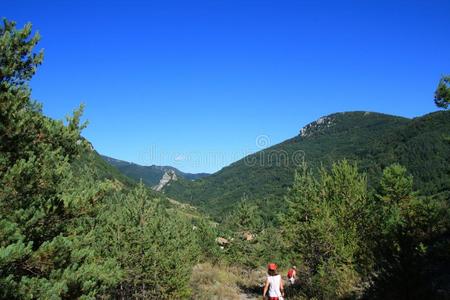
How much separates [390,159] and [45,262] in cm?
15118

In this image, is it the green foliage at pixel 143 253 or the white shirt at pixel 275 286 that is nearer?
the white shirt at pixel 275 286

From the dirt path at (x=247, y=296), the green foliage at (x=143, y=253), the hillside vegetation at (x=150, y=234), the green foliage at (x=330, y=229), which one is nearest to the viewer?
the hillside vegetation at (x=150, y=234)

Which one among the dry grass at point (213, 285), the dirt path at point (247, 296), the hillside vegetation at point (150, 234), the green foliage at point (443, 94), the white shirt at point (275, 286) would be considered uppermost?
the green foliage at point (443, 94)

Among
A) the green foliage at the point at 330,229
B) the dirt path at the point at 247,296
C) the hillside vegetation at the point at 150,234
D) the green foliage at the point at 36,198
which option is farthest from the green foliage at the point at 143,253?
the dirt path at the point at 247,296

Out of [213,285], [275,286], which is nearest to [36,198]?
[275,286]

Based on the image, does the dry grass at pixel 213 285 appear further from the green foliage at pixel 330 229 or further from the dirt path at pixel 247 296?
the green foliage at pixel 330 229

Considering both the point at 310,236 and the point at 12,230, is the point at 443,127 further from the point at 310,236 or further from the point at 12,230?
the point at 12,230

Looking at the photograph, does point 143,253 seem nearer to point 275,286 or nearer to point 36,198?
point 275,286

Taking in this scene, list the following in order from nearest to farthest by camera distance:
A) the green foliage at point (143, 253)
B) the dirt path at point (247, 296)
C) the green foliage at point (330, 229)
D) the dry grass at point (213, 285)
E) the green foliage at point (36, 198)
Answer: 1. the green foliage at point (36, 198)
2. the green foliage at point (143, 253)
3. the green foliage at point (330, 229)
4. the dry grass at point (213, 285)
5. the dirt path at point (247, 296)

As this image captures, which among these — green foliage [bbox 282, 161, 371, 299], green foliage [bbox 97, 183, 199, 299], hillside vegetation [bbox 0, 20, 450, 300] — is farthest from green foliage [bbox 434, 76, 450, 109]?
green foliage [bbox 97, 183, 199, 299]

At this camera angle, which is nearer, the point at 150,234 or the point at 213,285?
the point at 150,234

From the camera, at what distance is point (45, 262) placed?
731 cm

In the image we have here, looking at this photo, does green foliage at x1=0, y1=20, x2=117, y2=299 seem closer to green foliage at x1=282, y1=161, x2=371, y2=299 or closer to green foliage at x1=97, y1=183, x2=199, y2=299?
green foliage at x1=97, y1=183, x2=199, y2=299

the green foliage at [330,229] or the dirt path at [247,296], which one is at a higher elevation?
the green foliage at [330,229]
